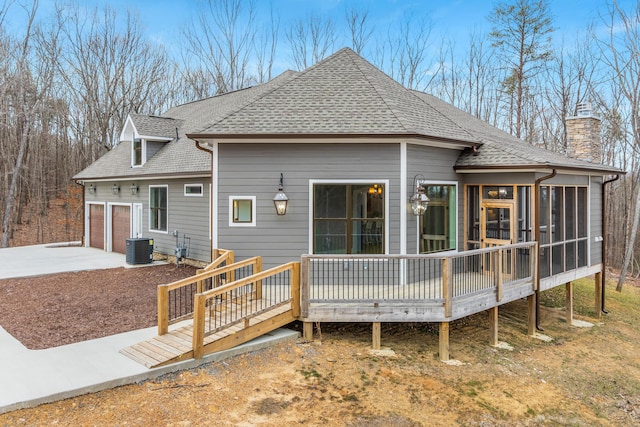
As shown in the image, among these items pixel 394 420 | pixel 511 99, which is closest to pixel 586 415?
pixel 394 420

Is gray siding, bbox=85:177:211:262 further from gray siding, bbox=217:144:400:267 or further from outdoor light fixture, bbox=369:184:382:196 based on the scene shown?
outdoor light fixture, bbox=369:184:382:196

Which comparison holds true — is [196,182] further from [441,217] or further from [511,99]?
[511,99]

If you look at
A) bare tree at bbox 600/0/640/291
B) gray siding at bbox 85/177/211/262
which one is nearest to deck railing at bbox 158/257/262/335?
gray siding at bbox 85/177/211/262

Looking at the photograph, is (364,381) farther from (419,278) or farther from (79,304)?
(79,304)

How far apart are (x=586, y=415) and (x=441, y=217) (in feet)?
14.1

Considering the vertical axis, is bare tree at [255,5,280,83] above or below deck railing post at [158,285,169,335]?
above

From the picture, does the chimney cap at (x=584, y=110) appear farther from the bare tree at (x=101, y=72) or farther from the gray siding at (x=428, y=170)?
the bare tree at (x=101, y=72)

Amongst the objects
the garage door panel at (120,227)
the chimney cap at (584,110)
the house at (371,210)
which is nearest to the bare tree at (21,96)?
the garage door panel at (120,227)

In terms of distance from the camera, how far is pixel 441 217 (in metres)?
8.70

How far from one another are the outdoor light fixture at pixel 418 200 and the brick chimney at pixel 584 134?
6.64 metres

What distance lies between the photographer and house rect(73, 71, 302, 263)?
1190 cm

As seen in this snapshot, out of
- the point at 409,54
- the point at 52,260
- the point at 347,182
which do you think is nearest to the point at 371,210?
the point at 347,182

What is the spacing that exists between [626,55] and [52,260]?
2257cm

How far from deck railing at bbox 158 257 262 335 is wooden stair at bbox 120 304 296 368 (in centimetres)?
27
